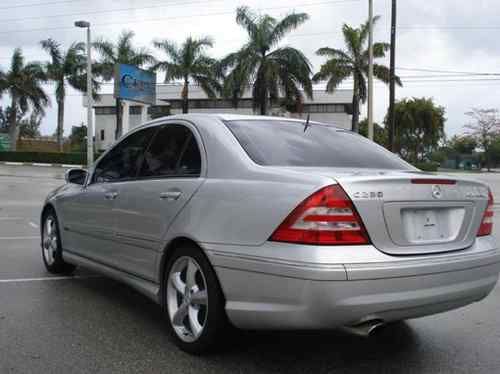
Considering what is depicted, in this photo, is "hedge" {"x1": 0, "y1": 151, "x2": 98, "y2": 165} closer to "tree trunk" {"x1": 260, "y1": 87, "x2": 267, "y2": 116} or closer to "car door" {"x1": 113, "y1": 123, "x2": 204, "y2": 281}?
"tree trunk" {"x1": 260, "y1": 87, "x2": 267, "y2": 116}

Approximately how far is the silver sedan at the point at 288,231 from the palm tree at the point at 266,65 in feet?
116

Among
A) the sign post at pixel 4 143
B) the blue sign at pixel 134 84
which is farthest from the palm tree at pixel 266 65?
the sign post at pixel 4 143

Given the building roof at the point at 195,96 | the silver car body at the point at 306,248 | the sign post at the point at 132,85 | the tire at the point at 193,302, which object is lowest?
the tire at the point at 193,302

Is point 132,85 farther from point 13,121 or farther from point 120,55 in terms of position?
point 13,121

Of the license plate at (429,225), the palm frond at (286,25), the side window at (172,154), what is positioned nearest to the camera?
the license plate at (429,225)

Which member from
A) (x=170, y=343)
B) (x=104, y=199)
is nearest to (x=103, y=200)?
(x=104, y=199)

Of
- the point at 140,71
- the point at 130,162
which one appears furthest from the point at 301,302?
the point at 140,71

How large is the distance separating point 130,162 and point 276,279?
6.99 ft

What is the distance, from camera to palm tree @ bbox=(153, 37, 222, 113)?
143 feet

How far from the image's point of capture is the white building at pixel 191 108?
228 ft

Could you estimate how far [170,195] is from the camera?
3.97 metres

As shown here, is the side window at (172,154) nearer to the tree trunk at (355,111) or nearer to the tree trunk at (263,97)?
the tree trunk at (263,97)

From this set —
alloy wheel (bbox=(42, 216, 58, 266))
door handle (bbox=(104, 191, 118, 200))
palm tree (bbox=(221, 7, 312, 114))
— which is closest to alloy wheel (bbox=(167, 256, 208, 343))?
door handle (bbox=(104, 191, 118, 200))

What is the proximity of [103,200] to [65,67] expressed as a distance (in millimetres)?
49298
